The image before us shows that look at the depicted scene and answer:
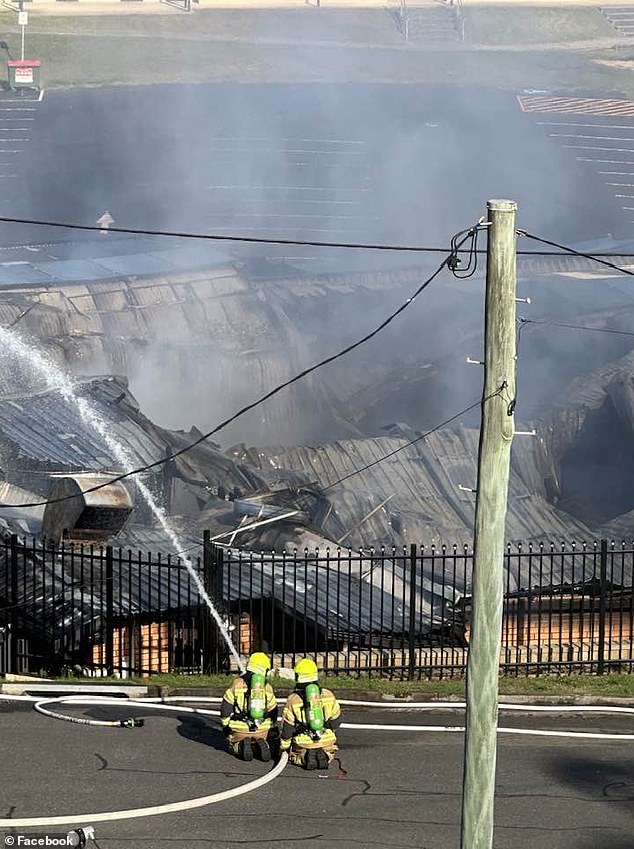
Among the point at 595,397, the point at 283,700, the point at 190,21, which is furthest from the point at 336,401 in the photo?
the point at 190,21

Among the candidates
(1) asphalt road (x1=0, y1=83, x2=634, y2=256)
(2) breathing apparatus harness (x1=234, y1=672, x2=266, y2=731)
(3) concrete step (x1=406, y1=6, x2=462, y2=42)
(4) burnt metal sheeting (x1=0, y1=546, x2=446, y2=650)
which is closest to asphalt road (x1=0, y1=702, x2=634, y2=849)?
(2) breathing apparatus harness (x1=234, y1=672, x2=266, y2=731)

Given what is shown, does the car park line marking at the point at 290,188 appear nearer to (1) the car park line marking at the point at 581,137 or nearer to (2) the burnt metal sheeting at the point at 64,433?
(1) the car park line marking at the point at 581,137

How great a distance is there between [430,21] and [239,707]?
7371 cm

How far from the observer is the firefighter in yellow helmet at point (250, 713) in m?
13.7

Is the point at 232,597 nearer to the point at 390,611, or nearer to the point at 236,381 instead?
the point at 390,611

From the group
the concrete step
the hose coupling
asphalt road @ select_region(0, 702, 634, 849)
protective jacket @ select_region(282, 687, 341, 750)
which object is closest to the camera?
asphalt road @ select_region(0, 702, 634, 849)

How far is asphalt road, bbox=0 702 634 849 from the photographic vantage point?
40.5ft

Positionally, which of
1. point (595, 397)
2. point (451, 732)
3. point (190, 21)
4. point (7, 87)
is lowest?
point (451, 732)

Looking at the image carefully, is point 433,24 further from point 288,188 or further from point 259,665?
point 259,665

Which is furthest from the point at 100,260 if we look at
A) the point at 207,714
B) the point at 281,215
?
the point at 207,714

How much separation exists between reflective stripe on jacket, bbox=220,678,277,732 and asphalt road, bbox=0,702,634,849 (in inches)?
13.4

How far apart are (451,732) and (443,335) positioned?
2955cm

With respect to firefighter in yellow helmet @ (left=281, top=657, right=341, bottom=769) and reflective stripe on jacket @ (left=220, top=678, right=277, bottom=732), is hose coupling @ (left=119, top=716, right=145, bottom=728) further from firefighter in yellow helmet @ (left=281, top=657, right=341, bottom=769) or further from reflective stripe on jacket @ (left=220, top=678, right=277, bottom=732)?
firefighter in yellow helmet @ (left=281, top=657, right=341, bottom=769)

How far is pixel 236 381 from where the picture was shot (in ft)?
136
